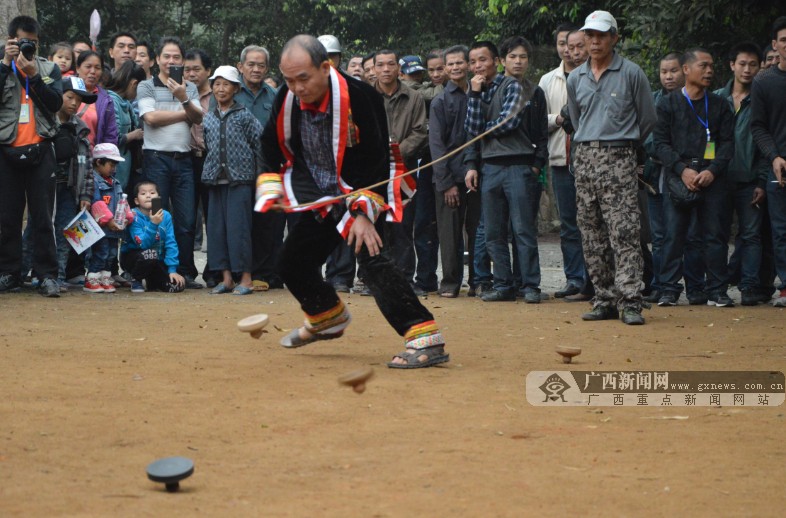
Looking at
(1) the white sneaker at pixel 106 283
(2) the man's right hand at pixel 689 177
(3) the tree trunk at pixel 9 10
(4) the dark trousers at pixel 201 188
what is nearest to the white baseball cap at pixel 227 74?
(4) the dark trousers at pixel 201 188

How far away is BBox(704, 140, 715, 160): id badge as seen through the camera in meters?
10.4

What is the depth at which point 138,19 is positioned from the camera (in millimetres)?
29000

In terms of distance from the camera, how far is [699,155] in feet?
34.2

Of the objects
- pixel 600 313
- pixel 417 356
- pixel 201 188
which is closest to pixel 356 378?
pixel 417 356

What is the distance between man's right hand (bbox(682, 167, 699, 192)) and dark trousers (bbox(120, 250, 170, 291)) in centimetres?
491

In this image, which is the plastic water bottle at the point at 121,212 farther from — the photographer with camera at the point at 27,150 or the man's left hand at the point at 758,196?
the man's left hand at the point at 758,196

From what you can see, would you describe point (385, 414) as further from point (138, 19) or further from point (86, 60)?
point (138, 19)

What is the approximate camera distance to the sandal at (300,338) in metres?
7.85

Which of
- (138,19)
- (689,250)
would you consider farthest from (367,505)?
(138,19)

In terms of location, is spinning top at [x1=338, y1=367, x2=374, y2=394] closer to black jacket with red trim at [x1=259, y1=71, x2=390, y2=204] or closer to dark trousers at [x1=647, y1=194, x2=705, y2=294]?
black jacket with red trim at [x1=259, y1=71, x2=390, y2=204]

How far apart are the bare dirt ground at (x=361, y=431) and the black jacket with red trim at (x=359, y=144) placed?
110cm

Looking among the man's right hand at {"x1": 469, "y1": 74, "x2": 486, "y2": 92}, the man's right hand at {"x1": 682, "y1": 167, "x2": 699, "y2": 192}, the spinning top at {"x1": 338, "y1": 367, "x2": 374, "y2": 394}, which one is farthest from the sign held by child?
the spinning top at {"x1": 338, "y1": 367, "x2": 374, "y2": 394}

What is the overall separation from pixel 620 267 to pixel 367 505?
5.40 m

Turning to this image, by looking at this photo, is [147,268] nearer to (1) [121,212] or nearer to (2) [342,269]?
(1) [121,212]
